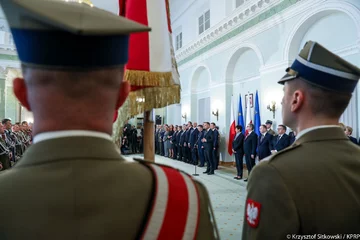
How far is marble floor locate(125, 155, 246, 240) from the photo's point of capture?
3795mm

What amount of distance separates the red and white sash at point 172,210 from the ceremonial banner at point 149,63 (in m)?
1.22

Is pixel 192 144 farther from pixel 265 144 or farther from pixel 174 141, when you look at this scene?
pixel 265 144

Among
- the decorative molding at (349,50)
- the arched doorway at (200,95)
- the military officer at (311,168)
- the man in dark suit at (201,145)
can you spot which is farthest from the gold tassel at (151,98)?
the arched doorway at (200,95)

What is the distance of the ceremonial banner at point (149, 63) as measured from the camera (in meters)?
1.83

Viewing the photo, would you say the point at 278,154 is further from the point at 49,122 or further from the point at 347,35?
the point at 347,35

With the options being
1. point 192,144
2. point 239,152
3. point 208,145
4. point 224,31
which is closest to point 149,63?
point 239,152

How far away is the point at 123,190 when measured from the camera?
23.6 inches

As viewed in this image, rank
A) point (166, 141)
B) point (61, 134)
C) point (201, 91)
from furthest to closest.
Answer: point (166, 141) < point (201, 91) < point (61, 134)

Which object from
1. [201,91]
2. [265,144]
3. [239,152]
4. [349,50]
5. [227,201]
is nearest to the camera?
[227,201]

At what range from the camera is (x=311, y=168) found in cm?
99

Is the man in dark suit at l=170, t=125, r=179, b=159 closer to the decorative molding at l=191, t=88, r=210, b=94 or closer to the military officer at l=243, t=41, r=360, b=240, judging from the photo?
the decorative molding at l=191, t=88, r=210, b=94

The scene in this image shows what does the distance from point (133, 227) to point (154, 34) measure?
1.57 meters

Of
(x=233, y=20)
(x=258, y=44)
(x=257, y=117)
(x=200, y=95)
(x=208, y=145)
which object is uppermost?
(x=233, y=20)

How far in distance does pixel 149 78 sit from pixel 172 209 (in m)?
1.31
